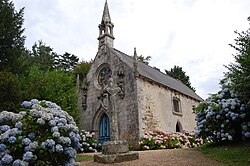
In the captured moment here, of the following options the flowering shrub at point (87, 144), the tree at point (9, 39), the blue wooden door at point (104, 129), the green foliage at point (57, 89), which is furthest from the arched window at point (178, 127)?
the tree at point (9, 39)

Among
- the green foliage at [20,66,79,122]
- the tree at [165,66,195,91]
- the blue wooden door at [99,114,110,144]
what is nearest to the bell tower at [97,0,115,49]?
the green foliage at [20,66,79,122]

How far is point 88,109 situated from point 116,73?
11.8 ft

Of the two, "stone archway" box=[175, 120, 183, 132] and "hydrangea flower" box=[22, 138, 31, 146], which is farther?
"stone archway" box=[175, 120, 183, 132]

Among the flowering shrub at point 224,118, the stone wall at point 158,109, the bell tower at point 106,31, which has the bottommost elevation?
the flowering shrub at point 224,118

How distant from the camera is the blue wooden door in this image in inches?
621

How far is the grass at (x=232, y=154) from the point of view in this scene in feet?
18.8

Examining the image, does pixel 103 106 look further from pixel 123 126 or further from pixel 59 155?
pixel 59 155

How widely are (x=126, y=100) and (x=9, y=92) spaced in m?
7.12

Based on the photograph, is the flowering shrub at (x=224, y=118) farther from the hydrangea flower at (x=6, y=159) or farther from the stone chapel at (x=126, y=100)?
the stone chapel at (x=126, y=100)

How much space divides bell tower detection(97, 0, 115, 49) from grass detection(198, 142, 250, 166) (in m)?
12.4

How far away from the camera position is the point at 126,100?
14.6 meters

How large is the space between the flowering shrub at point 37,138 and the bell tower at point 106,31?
13.7m

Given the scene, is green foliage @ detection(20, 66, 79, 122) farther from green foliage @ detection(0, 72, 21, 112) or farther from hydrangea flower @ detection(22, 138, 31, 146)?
hydrangea flower @ detection(22, 138, 31, 146)

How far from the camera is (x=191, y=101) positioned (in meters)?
20.8
